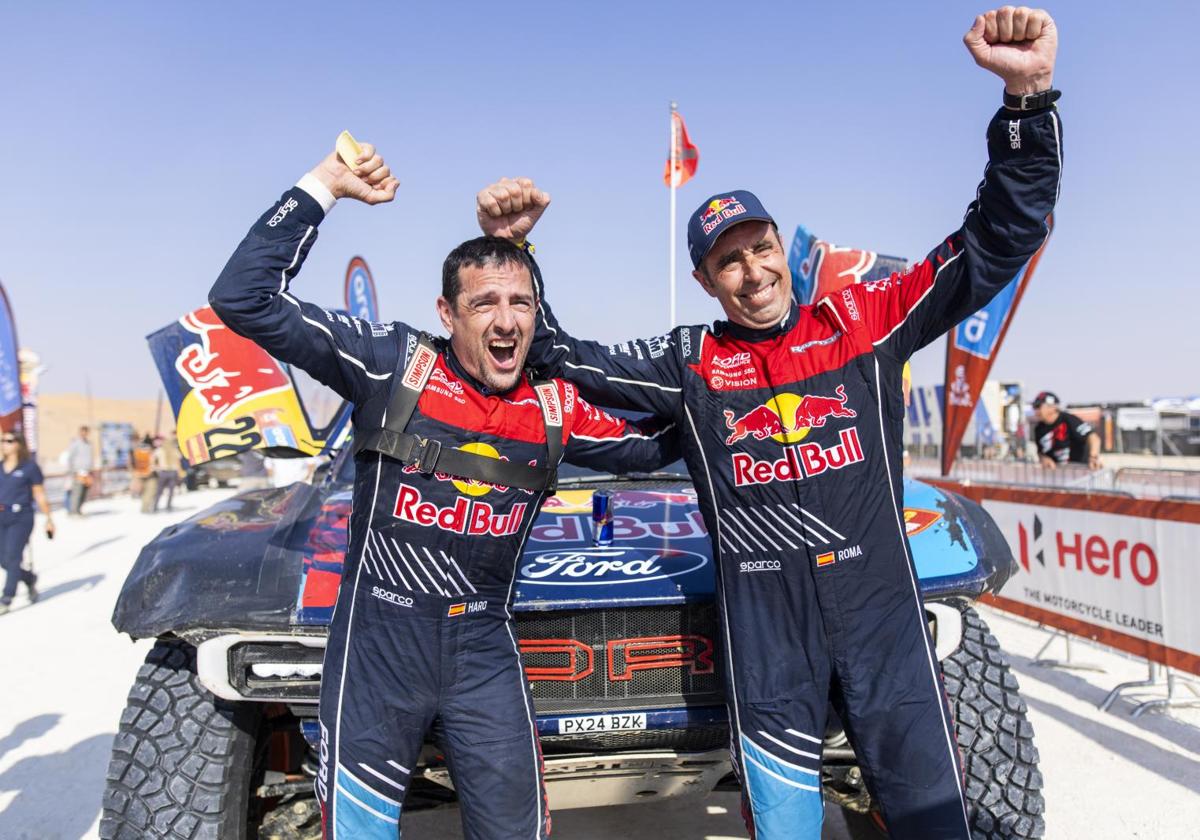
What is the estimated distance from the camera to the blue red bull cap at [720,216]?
7.53ft

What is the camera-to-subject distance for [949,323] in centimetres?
223

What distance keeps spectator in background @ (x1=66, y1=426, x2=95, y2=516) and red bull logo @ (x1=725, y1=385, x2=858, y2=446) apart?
55.5ft

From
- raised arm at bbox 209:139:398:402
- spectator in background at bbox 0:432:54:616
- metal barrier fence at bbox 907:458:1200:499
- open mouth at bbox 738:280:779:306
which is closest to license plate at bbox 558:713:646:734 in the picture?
raised arm at bbox 209:139:398:402

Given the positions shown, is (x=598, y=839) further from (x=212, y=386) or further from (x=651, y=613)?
(x=212, y=386)

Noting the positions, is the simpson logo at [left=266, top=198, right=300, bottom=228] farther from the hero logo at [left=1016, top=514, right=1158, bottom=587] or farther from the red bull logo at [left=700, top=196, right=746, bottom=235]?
the hero logo at [left=1016, top=514, right=1158, bottom=587]

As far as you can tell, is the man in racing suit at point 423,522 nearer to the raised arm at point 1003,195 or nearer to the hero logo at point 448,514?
the hero logo at point 448,514

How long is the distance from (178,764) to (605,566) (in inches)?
48.7

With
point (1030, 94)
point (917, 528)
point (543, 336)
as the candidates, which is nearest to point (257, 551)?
point (543, 336)

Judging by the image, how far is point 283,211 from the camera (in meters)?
2.06

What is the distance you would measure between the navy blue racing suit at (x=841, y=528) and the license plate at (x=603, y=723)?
0.29 meters

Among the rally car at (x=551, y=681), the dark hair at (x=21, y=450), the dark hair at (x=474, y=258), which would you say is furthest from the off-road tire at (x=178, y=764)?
the dark hair at (x=21, y=450)

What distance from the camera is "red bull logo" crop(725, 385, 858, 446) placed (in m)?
2.17

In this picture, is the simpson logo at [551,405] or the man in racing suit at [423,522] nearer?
the man in racing suit at [423,522]

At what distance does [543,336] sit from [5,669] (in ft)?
18.1
